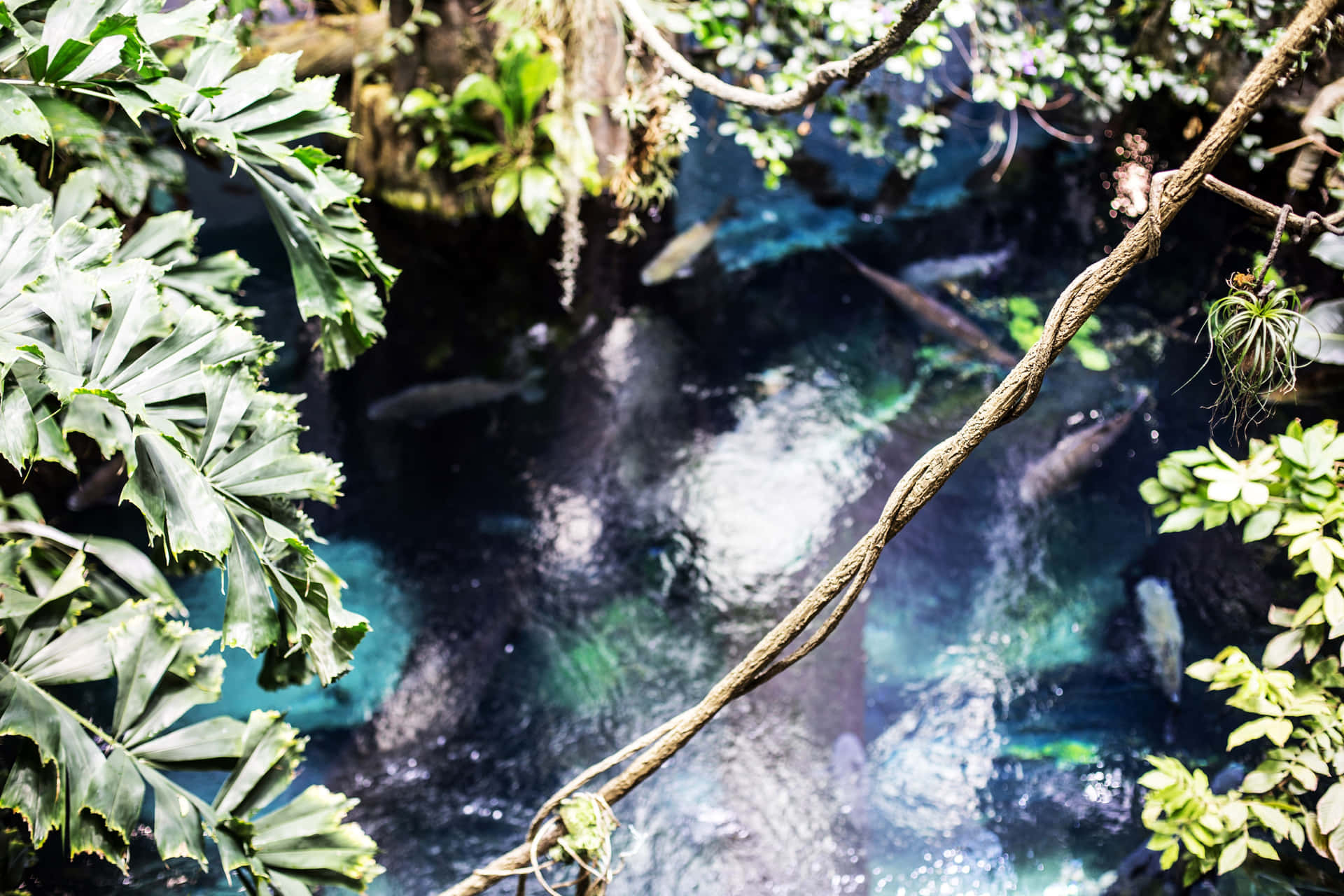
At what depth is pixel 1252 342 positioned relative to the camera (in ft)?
5.04

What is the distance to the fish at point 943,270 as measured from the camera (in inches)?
141

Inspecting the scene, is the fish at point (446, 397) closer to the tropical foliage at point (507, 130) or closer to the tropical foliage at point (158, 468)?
the tropical foliage at point (507, 130)

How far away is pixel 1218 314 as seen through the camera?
1.63m

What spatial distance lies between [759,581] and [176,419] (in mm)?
2279

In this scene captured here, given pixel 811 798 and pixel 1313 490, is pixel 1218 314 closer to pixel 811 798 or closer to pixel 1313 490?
pixel 1313 490

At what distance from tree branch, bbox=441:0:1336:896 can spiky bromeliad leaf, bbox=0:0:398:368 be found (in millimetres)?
1128

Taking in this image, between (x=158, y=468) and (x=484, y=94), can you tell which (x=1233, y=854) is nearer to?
(x=158, y=468)

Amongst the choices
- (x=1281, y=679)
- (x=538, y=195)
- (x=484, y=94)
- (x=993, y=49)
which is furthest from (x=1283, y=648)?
A: (x=484, y=94)

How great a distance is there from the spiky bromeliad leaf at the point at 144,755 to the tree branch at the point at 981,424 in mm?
331

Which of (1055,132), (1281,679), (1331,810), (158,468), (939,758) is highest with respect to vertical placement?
(1055,132)

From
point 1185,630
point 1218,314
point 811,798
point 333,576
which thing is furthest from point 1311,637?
point 333,576

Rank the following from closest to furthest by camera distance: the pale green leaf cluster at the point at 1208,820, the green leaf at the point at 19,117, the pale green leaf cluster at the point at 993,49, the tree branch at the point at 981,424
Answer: the tree branch at the point at 981,424, the green leaf at the point at 19,117, the pale green leaf cluster at the point at 1208,820, the pale green leaf cluster at the point at 993,49

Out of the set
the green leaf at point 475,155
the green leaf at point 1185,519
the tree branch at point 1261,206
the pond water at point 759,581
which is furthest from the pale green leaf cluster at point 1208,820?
the green leaf at point 475,155

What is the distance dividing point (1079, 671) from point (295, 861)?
2.68 meters
